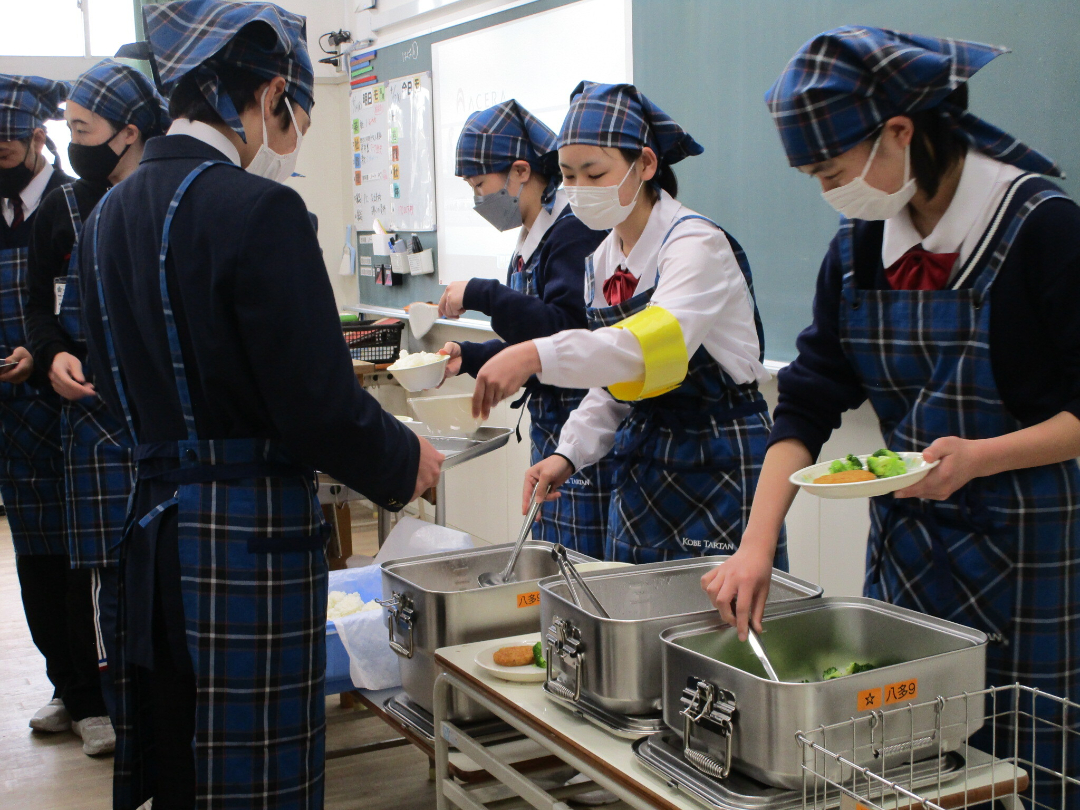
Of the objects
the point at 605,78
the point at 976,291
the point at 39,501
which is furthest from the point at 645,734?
the point at 605,78

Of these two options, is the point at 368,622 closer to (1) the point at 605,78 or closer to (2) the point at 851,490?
(2) the point at 851,490

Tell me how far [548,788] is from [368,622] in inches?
26.9

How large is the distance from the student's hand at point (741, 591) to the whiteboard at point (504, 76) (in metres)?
2.56

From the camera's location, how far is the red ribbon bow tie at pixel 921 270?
4.58ft

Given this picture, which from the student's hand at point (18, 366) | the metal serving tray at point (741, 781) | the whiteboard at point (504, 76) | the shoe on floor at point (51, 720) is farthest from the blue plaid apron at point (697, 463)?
the shoe on floor at point (51, 720)

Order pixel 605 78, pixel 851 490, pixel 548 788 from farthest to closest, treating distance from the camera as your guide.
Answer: pixel 605 78 < pixel 548 788 < pixel 851 490

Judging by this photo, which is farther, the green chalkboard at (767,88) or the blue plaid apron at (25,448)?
the blue plaid apron at (25,448)

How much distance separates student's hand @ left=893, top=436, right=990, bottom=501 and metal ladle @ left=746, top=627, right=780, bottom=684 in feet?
A: 0.85

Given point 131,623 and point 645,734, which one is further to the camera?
point 131,623

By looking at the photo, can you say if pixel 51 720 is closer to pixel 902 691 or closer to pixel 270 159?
pixel 270 159

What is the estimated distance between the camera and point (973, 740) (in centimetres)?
135

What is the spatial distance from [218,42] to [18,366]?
1756mm

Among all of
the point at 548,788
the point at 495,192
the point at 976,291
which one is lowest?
the point at 548,788

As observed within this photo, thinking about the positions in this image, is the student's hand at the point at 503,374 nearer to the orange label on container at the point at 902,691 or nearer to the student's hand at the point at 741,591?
the student's hand at the point at 741,591
